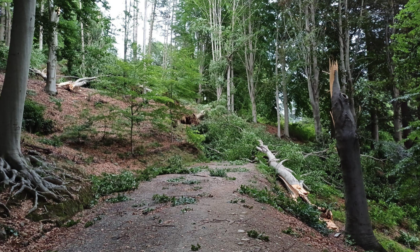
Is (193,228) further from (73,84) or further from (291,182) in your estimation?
(73,84)

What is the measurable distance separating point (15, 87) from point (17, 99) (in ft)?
0.91

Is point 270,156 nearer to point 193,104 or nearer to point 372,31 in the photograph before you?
point 193,104

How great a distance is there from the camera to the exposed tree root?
18.7 ft

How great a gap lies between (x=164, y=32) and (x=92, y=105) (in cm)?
2611

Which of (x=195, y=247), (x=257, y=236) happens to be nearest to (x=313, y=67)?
(x=257, y=236)

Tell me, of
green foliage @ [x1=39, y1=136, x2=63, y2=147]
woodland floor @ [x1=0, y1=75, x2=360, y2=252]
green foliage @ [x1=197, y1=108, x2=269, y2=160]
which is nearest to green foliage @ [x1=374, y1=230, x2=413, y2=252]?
woodland floor @ [x1=0, y1=75, x2=360, y2=252]

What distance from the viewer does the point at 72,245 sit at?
14.9ft

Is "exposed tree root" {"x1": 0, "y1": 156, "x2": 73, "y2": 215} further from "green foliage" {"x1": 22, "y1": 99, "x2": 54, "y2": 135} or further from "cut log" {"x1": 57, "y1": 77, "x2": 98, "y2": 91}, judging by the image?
"cut log" {"x1": 57, "y1": 77, "x2": 98, "y2": 91}

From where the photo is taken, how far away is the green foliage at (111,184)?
26.0 feet

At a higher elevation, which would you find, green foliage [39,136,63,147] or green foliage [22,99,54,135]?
green foliage [22,99,54,135]

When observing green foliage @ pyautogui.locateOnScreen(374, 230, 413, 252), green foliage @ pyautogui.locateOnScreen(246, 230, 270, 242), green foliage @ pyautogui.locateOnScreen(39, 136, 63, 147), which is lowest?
green foliage @ pyautogui.locateOnScreen(374, 230, 413, 252)

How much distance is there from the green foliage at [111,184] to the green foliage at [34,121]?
4.32m

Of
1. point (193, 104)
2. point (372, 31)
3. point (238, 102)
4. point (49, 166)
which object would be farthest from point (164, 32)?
point (49, 166)

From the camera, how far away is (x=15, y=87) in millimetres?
6371
